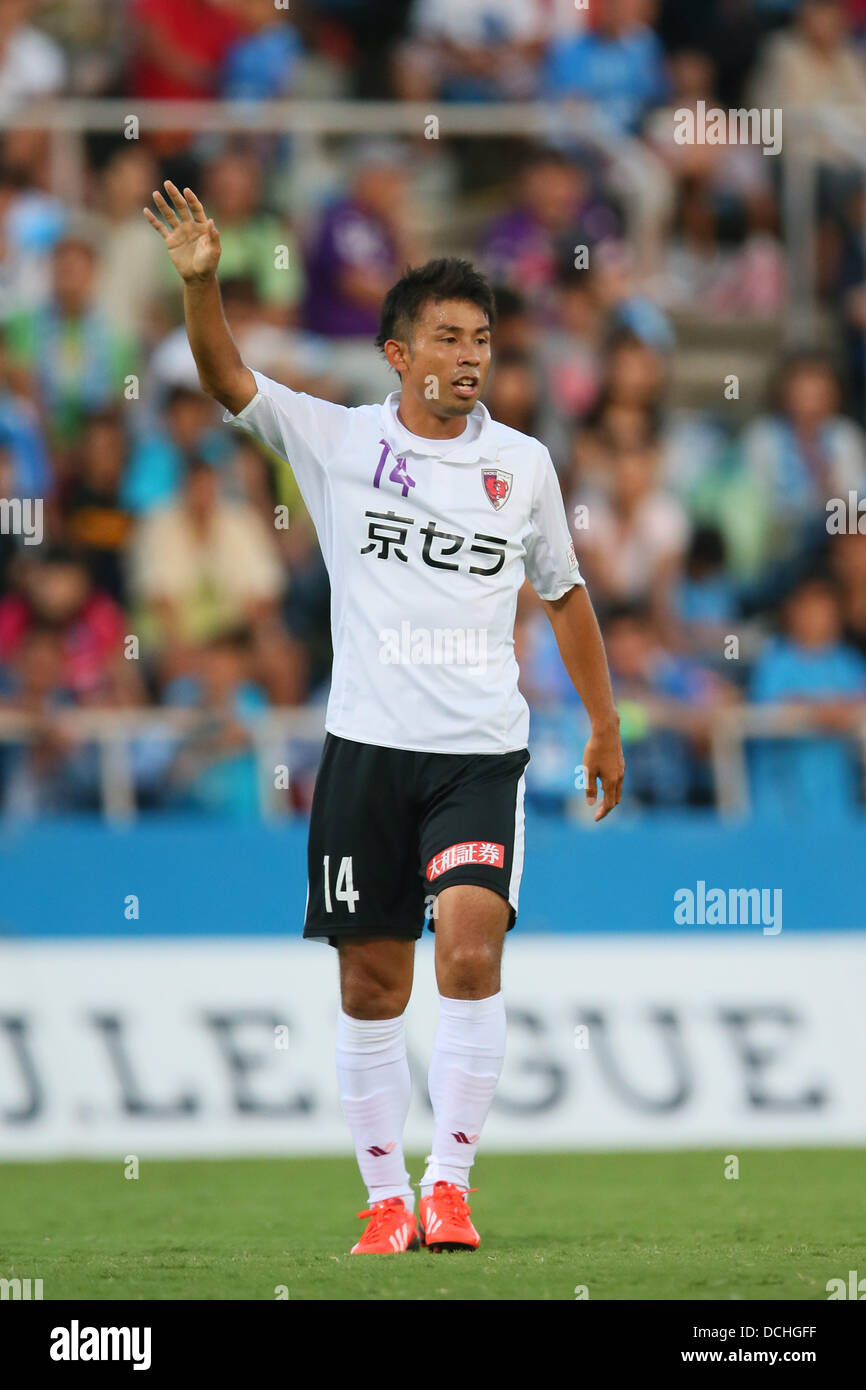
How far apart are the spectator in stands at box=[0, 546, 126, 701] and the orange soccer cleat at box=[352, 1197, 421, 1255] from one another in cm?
465

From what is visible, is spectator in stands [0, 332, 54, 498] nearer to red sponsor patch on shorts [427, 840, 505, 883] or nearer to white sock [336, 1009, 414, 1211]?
white sock [336, 1009, 414, 1211]

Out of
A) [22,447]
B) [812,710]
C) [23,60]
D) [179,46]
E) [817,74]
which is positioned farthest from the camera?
[817,74]

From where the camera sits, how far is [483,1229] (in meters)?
6.30

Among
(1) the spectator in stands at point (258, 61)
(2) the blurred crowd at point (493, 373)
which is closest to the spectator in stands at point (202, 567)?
(2) the blurred crowd at point (493, 373)

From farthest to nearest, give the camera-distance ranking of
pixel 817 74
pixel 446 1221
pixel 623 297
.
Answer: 1. pixel 817 74
2. pixel 623 297
3. pixel 446 1221

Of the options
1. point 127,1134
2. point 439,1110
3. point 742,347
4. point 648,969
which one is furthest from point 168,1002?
point 742,347

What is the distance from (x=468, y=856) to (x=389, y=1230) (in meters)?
0.97

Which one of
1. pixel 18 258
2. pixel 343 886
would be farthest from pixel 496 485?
pixel 18 258

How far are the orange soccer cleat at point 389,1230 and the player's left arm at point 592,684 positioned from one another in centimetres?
112

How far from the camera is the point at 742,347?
13.2m

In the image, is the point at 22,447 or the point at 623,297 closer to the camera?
the point at 22,447

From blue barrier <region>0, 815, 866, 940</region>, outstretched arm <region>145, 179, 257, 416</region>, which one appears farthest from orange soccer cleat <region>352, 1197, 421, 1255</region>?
blue barrier <region>0, 815, 866, 940</region>

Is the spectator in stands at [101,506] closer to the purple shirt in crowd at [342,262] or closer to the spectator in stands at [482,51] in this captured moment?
the purple shirt in crowd at [342,262]

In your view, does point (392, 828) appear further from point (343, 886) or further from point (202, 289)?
point (202, 289)
